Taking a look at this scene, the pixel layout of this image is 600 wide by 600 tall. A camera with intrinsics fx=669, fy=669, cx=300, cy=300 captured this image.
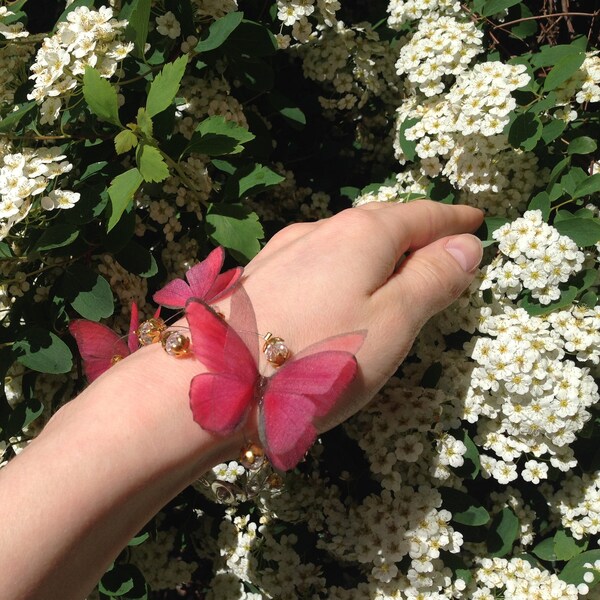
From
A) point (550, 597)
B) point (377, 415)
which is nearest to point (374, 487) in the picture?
point (377, 415)

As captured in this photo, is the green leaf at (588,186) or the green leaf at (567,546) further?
the green leaf at (567,546)

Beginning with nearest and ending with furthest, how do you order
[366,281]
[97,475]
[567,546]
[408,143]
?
[97,475], [366,281], [567,546], [408,143]

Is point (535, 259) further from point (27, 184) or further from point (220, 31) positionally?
point (27, 184)

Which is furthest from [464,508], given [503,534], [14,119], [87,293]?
[14,119]

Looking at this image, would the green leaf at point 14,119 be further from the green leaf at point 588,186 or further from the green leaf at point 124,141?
the green leaf at point 588,186

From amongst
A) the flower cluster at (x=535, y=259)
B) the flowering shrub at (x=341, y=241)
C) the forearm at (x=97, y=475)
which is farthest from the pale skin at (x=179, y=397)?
the flowering shrub at (x=341, y=241)

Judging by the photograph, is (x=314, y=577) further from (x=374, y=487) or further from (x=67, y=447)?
(x=67, y=447)
